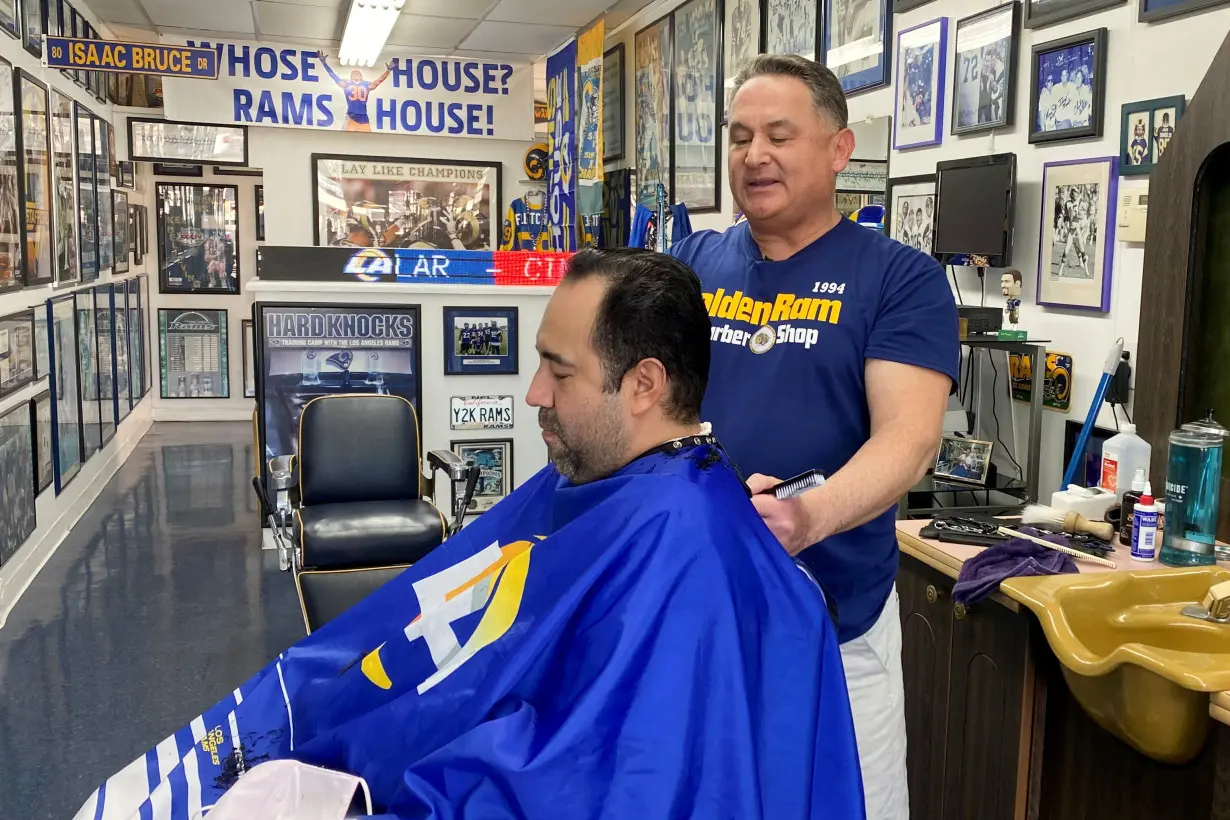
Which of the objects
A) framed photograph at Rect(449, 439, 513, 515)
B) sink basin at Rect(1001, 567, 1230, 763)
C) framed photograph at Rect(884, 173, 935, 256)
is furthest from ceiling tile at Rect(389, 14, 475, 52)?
sink basin at Rect(1001, 567, 1230, 763)

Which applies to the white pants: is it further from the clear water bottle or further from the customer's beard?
the clear water bottle

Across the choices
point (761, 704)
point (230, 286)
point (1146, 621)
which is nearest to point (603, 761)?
point (761, 704)

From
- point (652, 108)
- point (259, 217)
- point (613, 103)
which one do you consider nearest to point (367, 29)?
point (613, 103)

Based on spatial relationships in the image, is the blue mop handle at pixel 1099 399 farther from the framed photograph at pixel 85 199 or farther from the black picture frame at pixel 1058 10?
the framed photograph at pixel 85 199

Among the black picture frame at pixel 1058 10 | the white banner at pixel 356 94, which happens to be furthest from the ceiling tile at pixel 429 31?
the black picture frame at pixel 1058 10

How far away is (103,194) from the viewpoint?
22.9 feet

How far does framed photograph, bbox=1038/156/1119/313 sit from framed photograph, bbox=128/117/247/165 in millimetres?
6706

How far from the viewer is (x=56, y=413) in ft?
17.4

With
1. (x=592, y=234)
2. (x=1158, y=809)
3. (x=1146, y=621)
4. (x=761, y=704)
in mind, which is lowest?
(x=1158, y=809)

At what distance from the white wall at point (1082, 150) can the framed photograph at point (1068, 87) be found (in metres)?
0.03

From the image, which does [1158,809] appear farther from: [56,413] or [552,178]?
[552,178]

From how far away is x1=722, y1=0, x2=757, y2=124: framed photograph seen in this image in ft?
16.2

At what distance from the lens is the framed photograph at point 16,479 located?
14.0ft

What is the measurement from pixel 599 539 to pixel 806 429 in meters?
0.48
